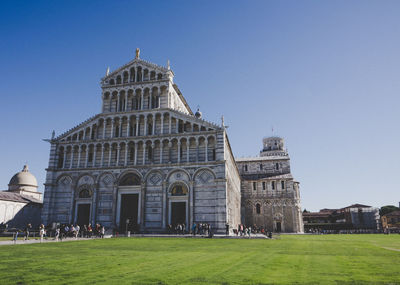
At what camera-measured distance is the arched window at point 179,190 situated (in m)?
31.2

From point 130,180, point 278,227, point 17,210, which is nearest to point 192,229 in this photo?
point 130,180

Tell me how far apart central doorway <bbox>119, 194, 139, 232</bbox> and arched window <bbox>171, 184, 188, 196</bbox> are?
13.9 ft

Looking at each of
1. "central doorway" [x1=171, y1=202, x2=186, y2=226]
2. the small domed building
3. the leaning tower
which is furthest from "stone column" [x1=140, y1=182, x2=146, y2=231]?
the leaning tower

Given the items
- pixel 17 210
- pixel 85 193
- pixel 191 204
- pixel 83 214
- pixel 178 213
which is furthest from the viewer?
pixel 17 210

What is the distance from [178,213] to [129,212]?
5519 millimetres

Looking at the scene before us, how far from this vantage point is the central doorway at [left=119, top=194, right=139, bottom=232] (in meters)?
31.5

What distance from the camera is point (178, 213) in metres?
31.0

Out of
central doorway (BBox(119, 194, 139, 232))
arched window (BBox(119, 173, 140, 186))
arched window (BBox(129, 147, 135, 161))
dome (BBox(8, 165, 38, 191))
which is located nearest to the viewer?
central doorway (BBox(119, 194, 139, 232))

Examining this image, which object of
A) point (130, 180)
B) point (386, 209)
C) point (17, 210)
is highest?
point (130, 180)

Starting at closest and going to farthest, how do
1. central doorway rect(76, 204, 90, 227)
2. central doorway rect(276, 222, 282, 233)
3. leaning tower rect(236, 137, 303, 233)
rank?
1. central doorway rect(76, 204, 90, 227)
2. central doorway rect(276, 222, 282, 233)
3. leaning tower rect(236, 137, 303, 233)

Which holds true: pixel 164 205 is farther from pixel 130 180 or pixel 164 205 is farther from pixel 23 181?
pixel 23 181

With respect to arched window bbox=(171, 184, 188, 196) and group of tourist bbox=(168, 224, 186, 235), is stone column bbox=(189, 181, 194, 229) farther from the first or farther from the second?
group of tourist bbox=(168, 224, 186, 235)

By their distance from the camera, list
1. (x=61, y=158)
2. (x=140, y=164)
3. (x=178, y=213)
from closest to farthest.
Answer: (x=178, y=213)
(x=140, y=164)
(x=61, y=158)

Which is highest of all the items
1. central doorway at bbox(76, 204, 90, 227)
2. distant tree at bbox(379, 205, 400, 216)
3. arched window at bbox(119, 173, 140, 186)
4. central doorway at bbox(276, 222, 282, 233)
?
arched window at bbox(119, 173, 140, 186)
